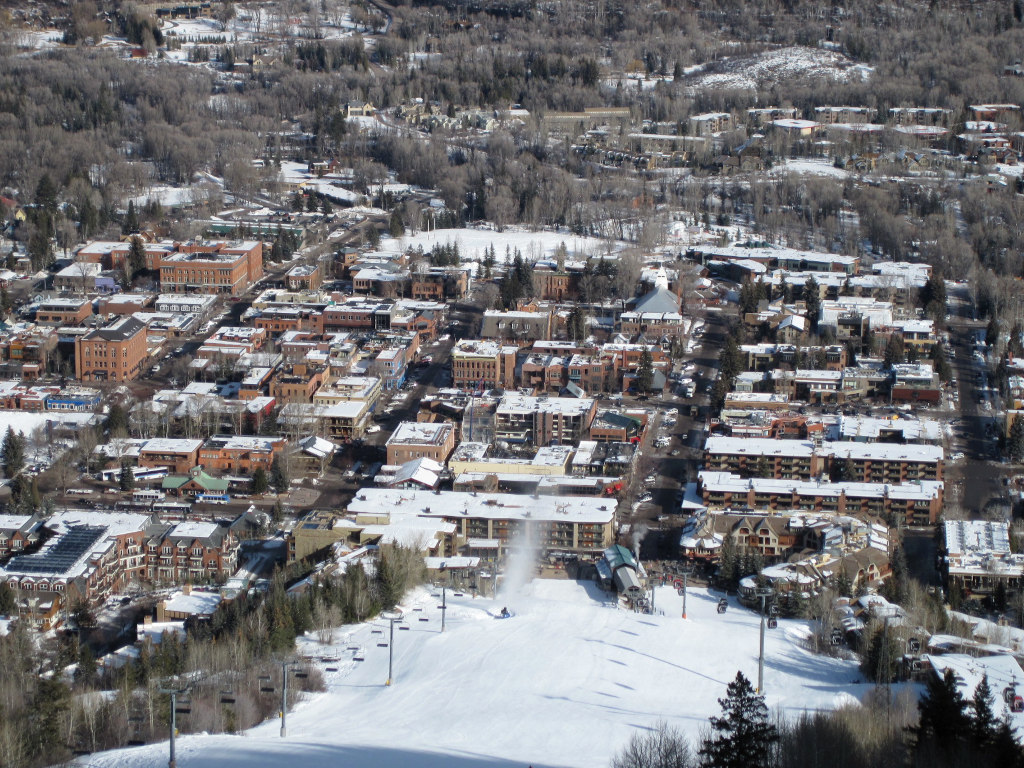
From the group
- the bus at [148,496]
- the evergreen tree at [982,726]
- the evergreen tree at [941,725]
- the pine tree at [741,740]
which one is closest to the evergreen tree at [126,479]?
the bus at [148,496]

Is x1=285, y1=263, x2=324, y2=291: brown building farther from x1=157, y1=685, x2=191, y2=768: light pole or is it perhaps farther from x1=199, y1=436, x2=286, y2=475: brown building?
x1=157, y1=685, x2=191, y2=768: light pole

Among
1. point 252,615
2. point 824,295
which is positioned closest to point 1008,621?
point 252,615

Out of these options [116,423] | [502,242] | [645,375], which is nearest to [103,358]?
[116,423]

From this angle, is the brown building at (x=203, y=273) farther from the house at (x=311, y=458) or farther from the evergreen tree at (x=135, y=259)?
the house at (x=311, y=458)

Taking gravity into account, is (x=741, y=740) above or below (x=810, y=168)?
below

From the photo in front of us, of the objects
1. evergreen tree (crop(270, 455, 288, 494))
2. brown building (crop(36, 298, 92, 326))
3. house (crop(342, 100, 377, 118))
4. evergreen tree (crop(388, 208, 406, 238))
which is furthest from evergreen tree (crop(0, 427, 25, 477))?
house (crop(342, 100, 377, 118))

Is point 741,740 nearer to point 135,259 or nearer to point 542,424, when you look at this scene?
point 542,424

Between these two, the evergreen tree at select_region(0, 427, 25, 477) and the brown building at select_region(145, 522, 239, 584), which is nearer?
the brown building at select_region(145, 522, 239, 584)
